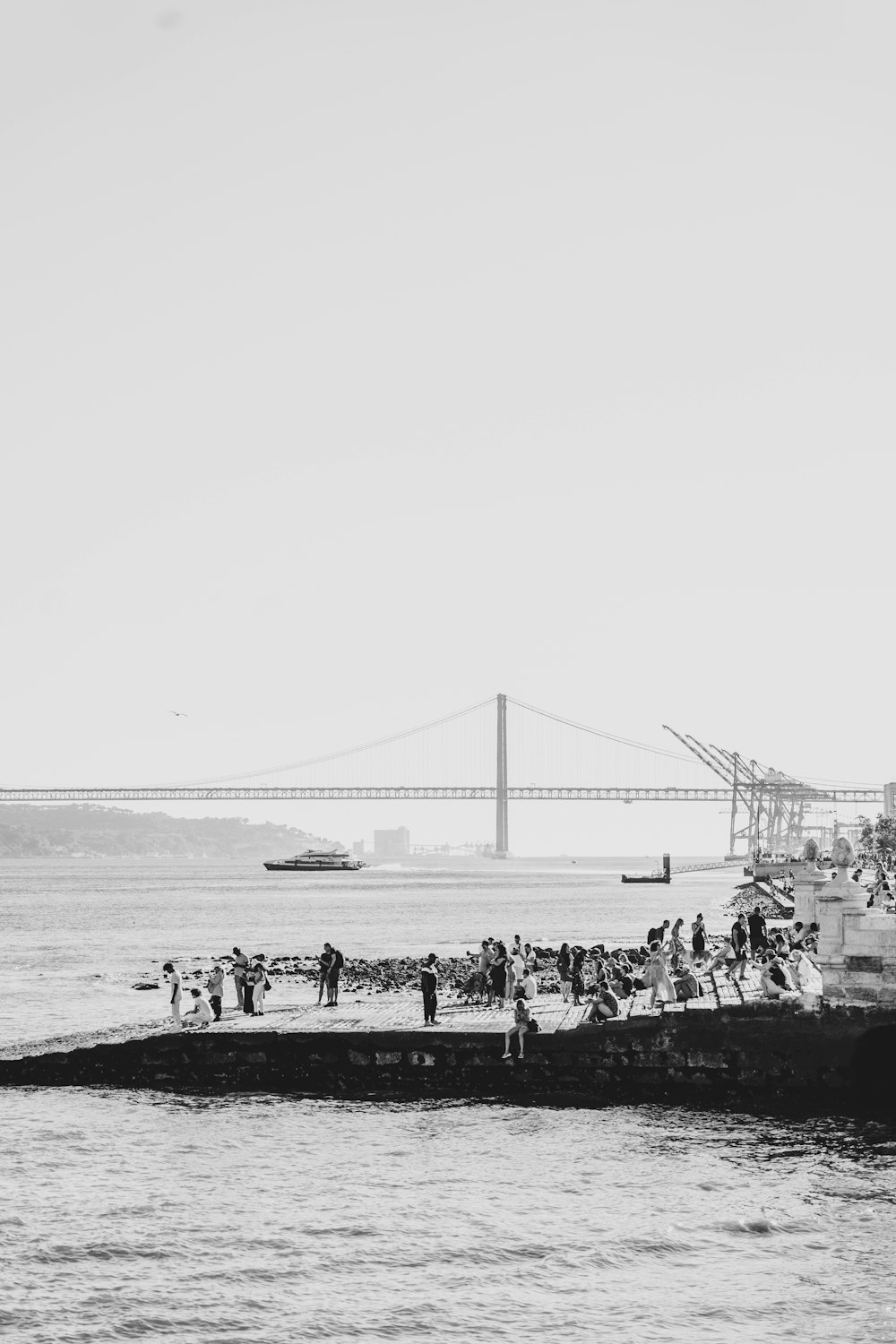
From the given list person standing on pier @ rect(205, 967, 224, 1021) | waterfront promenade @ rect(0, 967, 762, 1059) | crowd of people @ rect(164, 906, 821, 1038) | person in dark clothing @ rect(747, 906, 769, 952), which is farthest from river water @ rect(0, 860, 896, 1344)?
person in dark clothing @ rect(747, 906, 769, 952)

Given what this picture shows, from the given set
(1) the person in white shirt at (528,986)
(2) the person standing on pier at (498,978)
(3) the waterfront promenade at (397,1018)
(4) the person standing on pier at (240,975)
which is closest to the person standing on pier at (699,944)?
(3) the waterfront promenade at (397,1018)

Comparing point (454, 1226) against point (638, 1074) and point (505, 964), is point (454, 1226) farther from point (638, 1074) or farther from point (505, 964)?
point (505, 964)

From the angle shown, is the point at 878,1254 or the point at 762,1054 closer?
the point at 878,1254

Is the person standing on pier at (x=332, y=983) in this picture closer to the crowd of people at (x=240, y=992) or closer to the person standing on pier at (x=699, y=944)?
the crowd of people at (x=240, y=992)

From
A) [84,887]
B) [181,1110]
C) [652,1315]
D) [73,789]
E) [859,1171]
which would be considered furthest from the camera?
[73,789]

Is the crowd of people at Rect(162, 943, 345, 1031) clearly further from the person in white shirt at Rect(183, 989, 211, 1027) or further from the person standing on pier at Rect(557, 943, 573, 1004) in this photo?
the person standing on pier at Rect(557, 943, 573, 1004)

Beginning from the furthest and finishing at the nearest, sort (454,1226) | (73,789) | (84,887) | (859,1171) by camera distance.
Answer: (73,789) < (84,887) < (859,1171) < (454,1226)

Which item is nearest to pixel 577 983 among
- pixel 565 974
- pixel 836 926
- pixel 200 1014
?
pixel 565 974

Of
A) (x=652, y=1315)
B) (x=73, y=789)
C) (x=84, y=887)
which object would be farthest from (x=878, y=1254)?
(x=73, y=789)
